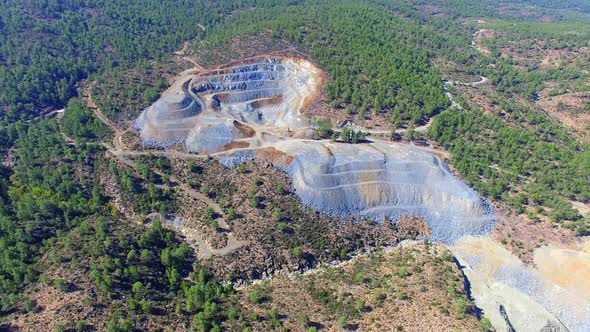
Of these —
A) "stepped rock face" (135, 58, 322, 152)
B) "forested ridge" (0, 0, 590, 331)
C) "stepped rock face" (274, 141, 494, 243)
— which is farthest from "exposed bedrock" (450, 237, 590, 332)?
"stepped rock face" (135, 58, 322, 152)

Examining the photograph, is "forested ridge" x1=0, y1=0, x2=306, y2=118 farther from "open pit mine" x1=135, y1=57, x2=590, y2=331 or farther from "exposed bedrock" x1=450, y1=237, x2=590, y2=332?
"exposed bedrock" x1=450, y1=237, x2=590, y2=332

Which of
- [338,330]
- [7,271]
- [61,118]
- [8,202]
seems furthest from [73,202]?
[338,330]

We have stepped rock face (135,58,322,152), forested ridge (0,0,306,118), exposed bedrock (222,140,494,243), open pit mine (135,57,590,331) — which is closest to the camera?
open pit mine (135,57,590,331)

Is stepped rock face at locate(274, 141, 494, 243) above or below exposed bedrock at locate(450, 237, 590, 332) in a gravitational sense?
above

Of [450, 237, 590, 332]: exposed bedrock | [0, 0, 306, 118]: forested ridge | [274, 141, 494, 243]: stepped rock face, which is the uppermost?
[0, 0, 306, 118]: forested ridge

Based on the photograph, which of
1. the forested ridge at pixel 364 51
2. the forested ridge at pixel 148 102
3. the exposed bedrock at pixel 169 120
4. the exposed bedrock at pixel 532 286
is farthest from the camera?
the forested ridge at pixel 364 51

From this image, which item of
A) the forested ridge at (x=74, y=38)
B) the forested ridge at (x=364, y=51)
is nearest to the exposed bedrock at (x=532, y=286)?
the forested ridge at (x=364, y=51)

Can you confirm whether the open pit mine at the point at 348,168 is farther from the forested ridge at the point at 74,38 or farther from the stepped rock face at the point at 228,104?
the forested ridge at the point at 74,38

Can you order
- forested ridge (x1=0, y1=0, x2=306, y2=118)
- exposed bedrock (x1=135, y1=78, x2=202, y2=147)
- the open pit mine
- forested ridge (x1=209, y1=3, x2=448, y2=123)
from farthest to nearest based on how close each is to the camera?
forested ridge (x1=0, y1=0, x2=306, y2=118) → forested ridge (x1=209, y1=3, x2=448, y2=123) → exposed bedrock (x1=135, y1=78, x2=202, y2=147) → the open pit mine

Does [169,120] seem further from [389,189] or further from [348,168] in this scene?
[389,189]
